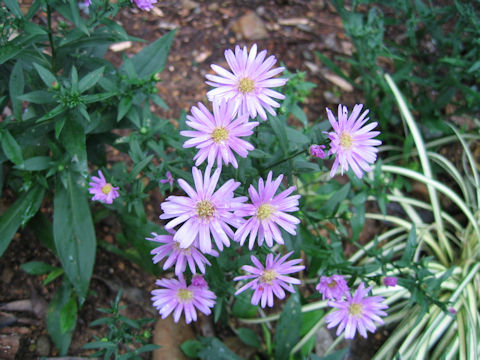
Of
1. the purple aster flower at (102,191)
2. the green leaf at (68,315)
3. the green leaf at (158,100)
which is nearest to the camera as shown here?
the purple aster flower at (102,191)

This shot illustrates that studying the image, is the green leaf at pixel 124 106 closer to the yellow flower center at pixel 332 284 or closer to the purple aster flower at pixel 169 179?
the purple aster flower at pixel 169 179

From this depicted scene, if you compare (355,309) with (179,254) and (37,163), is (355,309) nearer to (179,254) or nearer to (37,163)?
(179,254)

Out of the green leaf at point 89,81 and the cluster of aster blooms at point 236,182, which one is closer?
the cluster of aster blooms at point 236,182

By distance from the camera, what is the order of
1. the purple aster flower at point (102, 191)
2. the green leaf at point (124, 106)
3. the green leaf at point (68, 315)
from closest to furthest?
the purple aster flower at point (102, 191)
the green leaf at point (124, 106)
the green leaf at point (68, 315)

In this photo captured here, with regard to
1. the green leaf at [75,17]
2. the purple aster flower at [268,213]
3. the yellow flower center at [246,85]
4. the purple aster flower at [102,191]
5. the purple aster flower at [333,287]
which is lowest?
the purple aster flower at [333,287]

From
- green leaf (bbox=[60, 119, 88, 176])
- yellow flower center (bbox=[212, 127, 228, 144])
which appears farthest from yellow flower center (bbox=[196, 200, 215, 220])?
green leaf (bbox=[60, 119, 88, 176])

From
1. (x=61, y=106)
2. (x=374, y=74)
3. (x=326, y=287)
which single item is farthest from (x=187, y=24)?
(x=326, y=287)

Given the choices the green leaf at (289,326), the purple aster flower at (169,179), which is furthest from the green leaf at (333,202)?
the purple aster flower at (169,179)
